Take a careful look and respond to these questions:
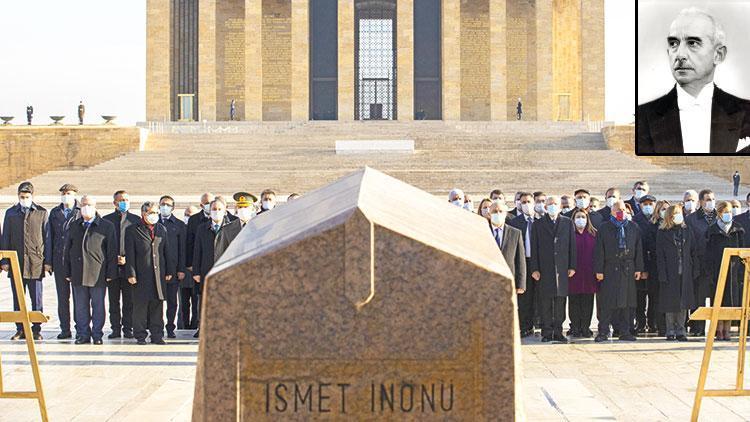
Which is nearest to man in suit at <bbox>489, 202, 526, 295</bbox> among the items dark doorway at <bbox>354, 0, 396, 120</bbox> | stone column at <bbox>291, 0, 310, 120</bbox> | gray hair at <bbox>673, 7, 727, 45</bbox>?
gray hair at <bbox>673, 7, 727, 45</bbox>

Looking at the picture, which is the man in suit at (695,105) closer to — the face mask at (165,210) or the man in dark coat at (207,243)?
the man in dark coat at (207,243)

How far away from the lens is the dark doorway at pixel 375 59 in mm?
44812

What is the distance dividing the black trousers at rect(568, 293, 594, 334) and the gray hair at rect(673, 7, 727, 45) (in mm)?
5383

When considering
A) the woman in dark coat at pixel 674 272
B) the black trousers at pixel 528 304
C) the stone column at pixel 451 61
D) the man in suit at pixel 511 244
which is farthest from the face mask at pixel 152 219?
the stone column at pixel 451 61

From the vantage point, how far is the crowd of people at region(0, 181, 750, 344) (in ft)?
35.0

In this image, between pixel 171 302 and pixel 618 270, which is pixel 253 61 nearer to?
pixel 171 302

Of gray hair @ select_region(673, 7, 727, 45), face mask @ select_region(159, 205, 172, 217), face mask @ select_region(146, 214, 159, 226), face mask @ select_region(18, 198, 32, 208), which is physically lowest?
face mask @ select_region(146, 214, 159, 226)

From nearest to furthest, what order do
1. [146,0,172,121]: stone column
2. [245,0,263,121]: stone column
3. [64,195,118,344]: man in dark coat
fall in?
[64,195,118,344]: man in dark coat → [146,0,172,121]: stone column → [245,0,263,121]: stone column

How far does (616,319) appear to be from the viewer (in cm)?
1100

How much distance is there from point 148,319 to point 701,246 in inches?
233

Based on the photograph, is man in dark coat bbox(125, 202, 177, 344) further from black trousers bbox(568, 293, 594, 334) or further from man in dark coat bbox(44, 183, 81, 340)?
black trousers bbox(568, 293, 594, 334)

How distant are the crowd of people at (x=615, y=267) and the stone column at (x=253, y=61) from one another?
32.0 metres

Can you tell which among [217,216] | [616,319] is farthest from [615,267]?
[217,216]

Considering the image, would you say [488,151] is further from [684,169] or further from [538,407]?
[538,407]
